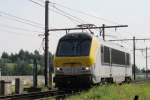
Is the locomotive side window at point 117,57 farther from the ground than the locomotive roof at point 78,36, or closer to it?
closer to it

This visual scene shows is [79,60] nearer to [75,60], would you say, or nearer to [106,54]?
[75,60]

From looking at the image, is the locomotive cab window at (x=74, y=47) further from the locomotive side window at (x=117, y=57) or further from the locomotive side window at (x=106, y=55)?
the locomotive side window at (x=117, y=57)

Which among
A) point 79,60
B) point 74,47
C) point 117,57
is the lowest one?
point 79,60

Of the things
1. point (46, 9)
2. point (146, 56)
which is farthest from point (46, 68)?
point (146, 56)

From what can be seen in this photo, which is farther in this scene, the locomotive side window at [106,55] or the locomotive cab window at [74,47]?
the locomotive side window at [106,55]

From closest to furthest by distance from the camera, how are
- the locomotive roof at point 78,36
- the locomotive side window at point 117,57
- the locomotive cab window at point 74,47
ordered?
the locomotive cab window at point 74,47, the locomotive roof at point 78,36, the locomotive side window at point 117,57

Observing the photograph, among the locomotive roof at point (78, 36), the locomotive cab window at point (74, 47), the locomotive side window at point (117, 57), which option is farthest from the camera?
the locomotive side window at point (117, 57)

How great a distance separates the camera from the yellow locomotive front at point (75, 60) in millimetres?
25812

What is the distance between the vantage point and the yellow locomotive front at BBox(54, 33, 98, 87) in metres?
25.8

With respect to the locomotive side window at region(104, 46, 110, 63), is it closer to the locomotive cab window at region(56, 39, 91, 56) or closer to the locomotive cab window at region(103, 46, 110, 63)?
the locomotive cab window at region(103, 46, 110, 63)

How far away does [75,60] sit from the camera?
85.2 ft

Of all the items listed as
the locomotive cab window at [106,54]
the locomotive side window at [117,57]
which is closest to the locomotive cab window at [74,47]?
the locomotive cab window at [106,54]

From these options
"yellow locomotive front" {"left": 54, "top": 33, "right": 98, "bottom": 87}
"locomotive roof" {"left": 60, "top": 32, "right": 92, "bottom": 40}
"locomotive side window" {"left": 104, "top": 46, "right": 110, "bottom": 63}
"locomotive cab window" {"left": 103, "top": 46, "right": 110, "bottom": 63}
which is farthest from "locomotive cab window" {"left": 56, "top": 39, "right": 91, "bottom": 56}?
"locomotive side window" {"left": 104, "top": 46, "right": 110, "bottom": 63}

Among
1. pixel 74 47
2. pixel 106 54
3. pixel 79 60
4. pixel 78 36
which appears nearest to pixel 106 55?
pixel 106 54
